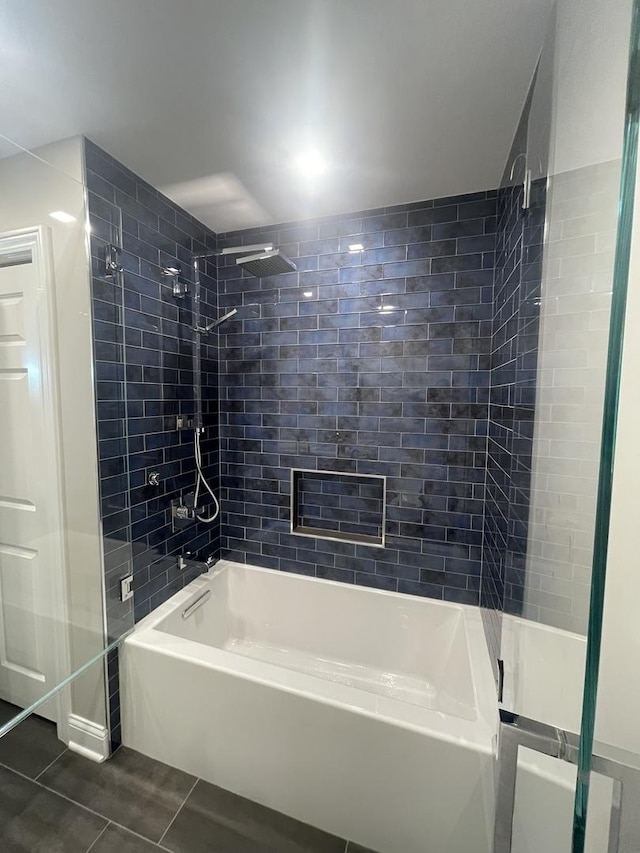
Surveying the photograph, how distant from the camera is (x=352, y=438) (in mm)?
2117

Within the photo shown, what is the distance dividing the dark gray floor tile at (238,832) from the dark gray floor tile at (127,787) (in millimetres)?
75

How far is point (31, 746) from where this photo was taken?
5.22 ft

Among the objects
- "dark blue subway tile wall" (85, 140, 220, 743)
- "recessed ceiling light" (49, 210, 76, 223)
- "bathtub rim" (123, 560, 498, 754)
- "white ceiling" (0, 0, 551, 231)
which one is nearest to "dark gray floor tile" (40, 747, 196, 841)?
"dark blue subway tile wall" (85, 140, 220, 743)

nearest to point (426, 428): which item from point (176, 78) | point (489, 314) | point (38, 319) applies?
point (489, 314)

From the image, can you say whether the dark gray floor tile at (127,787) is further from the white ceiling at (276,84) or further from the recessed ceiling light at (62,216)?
the white ceiling at (276,84)

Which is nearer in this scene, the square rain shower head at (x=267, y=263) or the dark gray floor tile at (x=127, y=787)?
the dark gray floor tile at (x=127, y=787)

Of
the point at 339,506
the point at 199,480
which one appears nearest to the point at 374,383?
the point at 339,506

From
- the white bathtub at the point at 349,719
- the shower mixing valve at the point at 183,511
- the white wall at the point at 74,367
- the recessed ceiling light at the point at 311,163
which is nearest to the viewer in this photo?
the white bathtub at the point at 349,719

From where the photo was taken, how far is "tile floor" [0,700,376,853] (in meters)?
1.26

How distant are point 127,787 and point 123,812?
0.10 meters

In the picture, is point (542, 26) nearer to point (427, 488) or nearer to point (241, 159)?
point (241, 159)

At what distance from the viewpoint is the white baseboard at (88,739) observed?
5.14 feet

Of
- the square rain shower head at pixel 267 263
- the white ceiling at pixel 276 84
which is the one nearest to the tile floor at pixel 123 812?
the square rain shower head at pixel 267 263

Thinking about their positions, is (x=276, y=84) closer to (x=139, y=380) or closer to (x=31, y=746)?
(x=139, y=380)
